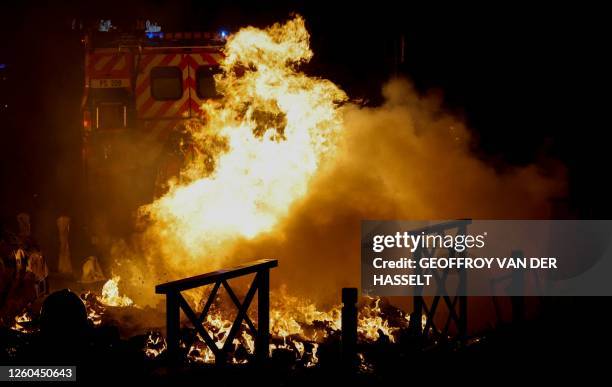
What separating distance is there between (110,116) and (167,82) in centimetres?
111

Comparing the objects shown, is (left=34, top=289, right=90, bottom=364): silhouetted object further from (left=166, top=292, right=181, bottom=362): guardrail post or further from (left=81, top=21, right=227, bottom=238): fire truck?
(left=81, top=21, right=227, bottom=238): fire truck

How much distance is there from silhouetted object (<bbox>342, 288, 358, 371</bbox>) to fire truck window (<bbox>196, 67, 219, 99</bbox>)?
5.02 metres

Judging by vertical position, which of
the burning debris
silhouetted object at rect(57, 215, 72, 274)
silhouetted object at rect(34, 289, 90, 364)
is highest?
silhouetted object at rect(57, 215, 72, 274)

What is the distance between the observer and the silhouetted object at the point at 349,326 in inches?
254

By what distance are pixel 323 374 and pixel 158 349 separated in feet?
6.50

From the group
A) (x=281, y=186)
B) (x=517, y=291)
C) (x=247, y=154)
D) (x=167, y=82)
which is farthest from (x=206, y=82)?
(x=517, y=291)

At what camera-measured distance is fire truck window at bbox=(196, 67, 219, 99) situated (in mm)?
10125

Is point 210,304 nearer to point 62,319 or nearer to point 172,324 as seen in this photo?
point 172,324

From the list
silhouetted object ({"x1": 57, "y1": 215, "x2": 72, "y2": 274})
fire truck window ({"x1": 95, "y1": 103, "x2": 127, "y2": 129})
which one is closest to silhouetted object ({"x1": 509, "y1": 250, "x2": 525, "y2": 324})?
fire truck window ({"x1": 95, "y1": 103, "x2": 127, "y2": 129})

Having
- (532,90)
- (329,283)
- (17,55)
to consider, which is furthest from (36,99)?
(532,90)

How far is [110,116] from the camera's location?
1004 cm

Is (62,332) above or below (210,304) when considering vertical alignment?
below

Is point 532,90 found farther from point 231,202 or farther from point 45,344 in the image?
point 45,344

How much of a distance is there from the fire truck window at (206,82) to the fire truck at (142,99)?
0.7 inches
